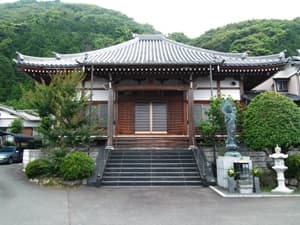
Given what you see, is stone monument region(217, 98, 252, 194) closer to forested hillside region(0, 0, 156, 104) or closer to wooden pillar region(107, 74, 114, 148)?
wooden pillar region(107, 74, 114, 148)

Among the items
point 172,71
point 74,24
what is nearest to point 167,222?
point 172,71

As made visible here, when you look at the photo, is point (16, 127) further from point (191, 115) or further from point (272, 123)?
point (272, 123)

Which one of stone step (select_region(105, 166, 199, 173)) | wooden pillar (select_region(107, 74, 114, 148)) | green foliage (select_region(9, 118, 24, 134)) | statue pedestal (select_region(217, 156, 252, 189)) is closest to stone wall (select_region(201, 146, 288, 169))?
stone step (select_region(105, 166, 199, 173))

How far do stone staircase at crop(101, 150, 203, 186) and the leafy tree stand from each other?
5.93ft

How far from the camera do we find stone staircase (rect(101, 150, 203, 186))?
10118 mm

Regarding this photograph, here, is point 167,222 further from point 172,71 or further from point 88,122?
point 172,71

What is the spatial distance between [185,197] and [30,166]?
607 centimetres

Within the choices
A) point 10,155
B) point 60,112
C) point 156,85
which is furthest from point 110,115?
point 10,155

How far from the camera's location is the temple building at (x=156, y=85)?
12828mm

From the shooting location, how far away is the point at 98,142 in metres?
13.6

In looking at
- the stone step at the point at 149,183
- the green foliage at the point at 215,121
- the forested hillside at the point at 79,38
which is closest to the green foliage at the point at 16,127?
the forested hillside at the point at 79,38

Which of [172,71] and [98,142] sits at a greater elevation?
[172,71]

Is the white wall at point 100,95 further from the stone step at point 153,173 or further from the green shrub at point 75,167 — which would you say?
the stone step at point 153,173

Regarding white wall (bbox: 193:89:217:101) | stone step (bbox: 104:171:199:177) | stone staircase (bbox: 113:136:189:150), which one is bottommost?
stone step (bbox: 104:171:199:177)
